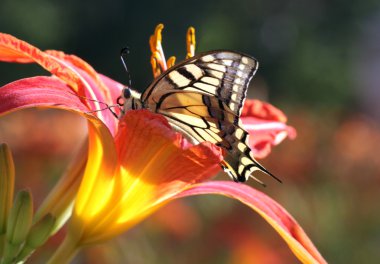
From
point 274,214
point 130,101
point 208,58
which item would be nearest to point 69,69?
point 130,101

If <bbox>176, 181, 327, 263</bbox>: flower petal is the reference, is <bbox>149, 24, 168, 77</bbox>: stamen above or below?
above

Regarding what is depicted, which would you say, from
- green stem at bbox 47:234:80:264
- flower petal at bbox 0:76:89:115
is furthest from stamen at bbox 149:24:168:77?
green stem at bbox 47:234:80:264

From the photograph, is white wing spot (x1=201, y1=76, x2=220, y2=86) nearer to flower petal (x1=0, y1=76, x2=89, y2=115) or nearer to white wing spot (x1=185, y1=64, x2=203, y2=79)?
white wing spot (x1=185, y1=64, x2=203, y2=79)

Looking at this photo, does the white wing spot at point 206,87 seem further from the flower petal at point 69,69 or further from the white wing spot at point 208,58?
the flower petal at point 69,69

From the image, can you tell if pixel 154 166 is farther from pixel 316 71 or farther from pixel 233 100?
pixel 316 71

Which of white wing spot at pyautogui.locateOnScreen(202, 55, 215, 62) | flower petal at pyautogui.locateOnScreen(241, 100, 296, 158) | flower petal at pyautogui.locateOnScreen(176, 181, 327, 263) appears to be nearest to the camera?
flower petal at pyautogui.locateOnScreen(176, 181, 327, 263)

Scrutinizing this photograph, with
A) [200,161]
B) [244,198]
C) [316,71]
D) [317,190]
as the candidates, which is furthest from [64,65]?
[316,71]

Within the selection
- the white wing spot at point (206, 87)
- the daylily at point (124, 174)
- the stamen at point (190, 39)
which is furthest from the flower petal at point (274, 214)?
the stamen at point (190, 39)
